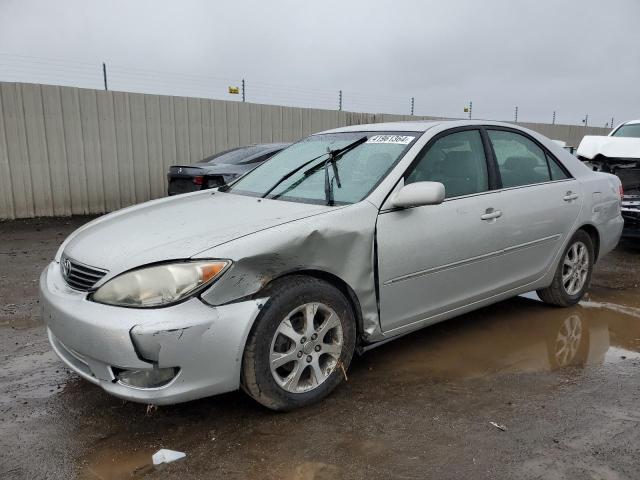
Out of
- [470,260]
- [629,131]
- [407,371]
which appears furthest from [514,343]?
[629,131]

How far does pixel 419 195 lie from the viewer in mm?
3055

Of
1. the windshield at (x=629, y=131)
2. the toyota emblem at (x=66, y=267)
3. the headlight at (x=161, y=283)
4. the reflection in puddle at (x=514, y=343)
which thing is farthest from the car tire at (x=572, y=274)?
the windshield at (x=629, y=131)

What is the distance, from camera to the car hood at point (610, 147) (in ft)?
23.8

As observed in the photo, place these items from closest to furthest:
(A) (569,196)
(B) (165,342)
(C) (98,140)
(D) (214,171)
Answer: (B) (165,342)
(A) (569,196)
(D) (214,171)
(C) (98,140)

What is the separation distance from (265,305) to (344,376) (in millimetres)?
762

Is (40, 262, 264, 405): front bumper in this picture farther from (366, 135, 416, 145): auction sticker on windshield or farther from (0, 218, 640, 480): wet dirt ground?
(366, 135, 416, 145): auction sticker on windshield

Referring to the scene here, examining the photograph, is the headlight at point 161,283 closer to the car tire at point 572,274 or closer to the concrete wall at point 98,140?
the car tire at point 572,274

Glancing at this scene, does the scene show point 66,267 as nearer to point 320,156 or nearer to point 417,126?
point 320,156

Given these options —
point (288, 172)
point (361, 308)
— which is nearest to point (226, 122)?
point (288, 172)

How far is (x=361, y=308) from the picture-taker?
3025mm

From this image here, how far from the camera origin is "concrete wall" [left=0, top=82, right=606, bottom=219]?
354 inches

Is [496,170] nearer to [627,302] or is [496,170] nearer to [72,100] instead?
[627,302]

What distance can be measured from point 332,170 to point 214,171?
4.79 m

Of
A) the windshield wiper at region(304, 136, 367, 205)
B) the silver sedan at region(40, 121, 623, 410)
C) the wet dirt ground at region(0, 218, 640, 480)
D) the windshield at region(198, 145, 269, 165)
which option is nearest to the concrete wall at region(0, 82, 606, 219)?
the windshield at region(198, 145, 269, 165)
